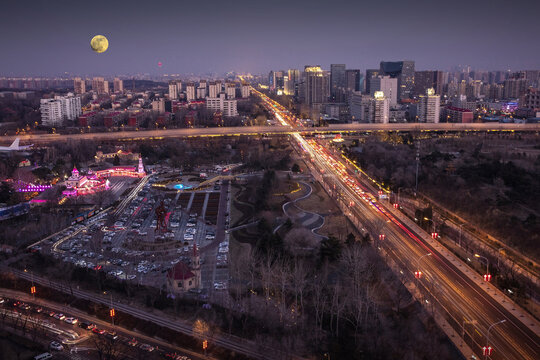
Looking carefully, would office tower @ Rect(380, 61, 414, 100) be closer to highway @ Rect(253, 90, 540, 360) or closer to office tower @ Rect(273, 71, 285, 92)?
office tower @ Rect(273, 71, 285, 92)

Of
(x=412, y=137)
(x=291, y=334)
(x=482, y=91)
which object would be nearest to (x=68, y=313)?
(x=291, y=334)

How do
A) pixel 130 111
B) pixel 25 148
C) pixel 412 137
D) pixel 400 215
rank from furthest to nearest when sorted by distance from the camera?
1. pixel 130 111
2. pixel 412 137
3. pixel 25 148
4. pixel 400 215

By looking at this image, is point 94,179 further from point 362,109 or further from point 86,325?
point 362,109

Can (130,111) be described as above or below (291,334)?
above

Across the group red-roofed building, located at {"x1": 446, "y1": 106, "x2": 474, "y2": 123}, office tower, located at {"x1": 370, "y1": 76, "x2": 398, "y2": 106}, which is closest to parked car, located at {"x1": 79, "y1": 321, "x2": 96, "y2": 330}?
red-roofed building, located at {"x1": 446, "y1": 106, "x2": 474, "y2": 123}

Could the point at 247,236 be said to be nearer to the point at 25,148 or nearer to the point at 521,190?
the point at 521,190
